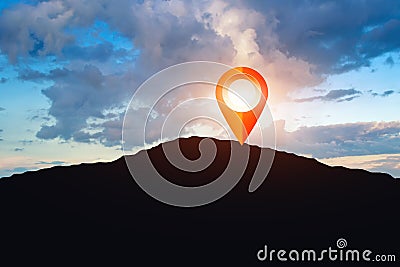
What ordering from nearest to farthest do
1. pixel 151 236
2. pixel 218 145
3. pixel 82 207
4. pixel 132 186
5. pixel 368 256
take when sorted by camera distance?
pixel 368 256 → pixel 151 236 → pixel 82 207 → pixel 132 186 → pixel 218 145

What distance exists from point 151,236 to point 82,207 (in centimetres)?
965

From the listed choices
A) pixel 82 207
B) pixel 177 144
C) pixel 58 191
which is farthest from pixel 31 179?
pixel 177 144

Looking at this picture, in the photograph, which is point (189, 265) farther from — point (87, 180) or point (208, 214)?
point (87, 180)

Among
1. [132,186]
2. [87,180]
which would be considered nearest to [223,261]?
[132,186]

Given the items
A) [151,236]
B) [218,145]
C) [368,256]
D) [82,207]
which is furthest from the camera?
[218,145]

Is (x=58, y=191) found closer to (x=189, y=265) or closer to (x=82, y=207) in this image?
(x=82, y=207)

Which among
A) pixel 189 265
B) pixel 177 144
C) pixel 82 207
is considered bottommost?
pixel 189 265

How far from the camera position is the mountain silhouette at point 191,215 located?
51.9m

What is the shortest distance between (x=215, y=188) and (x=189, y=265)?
504 inches

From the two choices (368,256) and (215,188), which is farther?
(215,188)

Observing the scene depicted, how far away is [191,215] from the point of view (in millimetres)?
58188

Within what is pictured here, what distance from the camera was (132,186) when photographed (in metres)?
63.8

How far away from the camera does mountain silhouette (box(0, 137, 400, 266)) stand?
51906mm

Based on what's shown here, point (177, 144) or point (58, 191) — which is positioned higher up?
point (177, 144)
